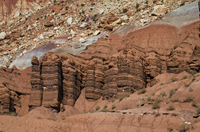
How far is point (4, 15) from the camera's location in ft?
287

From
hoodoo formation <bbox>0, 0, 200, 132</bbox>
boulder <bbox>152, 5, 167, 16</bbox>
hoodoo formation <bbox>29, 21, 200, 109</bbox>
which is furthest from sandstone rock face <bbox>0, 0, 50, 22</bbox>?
hoodoo formation <bbox>29, 21, 200, 109</bbox>

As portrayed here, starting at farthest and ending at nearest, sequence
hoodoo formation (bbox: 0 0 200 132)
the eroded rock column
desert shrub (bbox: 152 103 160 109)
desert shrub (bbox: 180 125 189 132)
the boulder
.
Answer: the boulder
the eroded rock column
desert shrub (bbox: 152 103 160 109)
hoodoo formation (bbox: 0 0 200 132)
desert shrub (bbox: 180 125 189 132)

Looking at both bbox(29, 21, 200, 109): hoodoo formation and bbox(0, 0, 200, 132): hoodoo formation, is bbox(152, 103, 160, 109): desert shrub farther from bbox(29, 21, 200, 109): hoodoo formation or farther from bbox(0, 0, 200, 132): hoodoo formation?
bbox(29, 21, 200, 109): hoodoo formation

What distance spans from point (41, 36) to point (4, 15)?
103ft

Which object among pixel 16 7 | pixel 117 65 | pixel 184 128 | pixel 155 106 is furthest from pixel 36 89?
pixel 16 7

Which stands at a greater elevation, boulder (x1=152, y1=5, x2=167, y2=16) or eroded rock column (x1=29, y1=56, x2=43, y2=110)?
boulder (x1=152, y1=5, x2=167, y2=16)

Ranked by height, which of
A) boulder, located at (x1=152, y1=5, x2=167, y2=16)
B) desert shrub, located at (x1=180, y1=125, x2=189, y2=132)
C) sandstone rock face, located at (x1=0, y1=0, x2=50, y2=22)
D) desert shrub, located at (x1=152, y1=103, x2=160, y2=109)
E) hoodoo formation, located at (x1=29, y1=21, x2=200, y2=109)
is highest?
sandstone rock face, located at (x1=0, y1=0, x2=50, y2=22)

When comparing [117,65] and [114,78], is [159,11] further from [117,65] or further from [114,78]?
[114,78]

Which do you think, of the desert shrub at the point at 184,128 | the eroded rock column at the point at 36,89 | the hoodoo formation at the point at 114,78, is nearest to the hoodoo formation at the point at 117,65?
the eroded rock column at the point at 36,89

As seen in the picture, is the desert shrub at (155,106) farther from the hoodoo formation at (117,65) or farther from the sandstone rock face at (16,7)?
the sandstone rock face at (16,7)

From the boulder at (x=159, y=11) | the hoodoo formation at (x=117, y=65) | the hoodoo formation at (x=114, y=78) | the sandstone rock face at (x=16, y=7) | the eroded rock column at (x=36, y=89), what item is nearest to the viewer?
the hoodoo formation at (x=114, y=78)

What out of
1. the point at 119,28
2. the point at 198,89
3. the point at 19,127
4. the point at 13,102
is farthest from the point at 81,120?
the point at 119,28

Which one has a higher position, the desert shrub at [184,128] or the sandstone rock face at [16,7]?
the sandstone rock face at [16,7]

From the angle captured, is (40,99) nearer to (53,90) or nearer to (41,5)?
(53,90)
